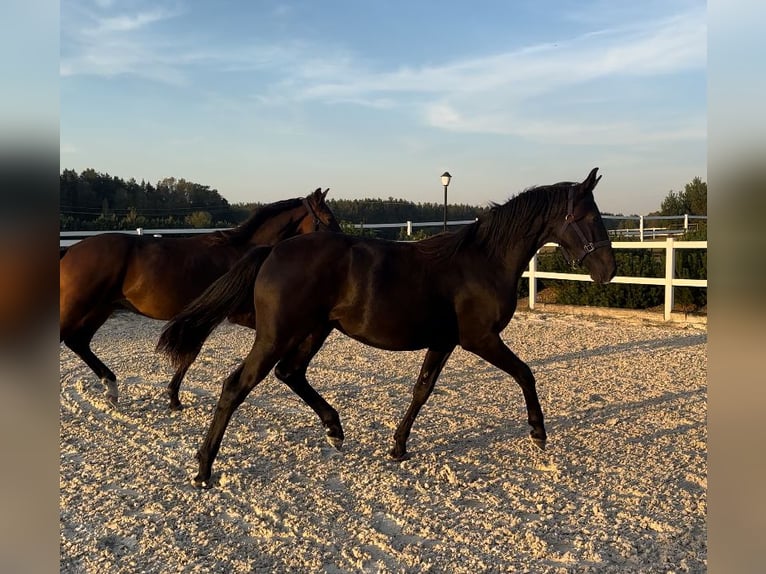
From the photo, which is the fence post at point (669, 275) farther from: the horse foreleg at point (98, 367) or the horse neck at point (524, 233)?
the horse foreleg at point (98, 367)

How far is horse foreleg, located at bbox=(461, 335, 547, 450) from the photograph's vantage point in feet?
12.7

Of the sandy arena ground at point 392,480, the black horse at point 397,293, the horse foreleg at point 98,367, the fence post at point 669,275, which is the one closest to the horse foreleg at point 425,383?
the black horse at point 397,293

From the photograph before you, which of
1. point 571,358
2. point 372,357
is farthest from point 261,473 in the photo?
point 571,358

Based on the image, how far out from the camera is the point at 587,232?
3.98m

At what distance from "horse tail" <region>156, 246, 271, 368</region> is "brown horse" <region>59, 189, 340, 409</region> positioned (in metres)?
0.95

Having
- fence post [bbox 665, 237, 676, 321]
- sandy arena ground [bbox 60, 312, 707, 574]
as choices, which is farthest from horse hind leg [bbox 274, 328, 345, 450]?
fence post [bbox 665, 237, 676, 321]

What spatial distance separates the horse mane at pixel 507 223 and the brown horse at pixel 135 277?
1.88m

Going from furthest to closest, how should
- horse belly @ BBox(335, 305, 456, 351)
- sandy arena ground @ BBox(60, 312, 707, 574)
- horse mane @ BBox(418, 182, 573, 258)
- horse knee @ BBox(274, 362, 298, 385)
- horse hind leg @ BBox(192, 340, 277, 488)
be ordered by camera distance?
1. horse knee @ BBox(274, 362, 298, 385)
2. horse mane @ BBox(418, 182, 573, 258)
3. horse belly @ BBox(335, 305, 456, 351)
4. horse hind leg @ BBox(192, 340, 277, 488)
5. sandy arena ground @ BBox(60, 312, 707, 574)

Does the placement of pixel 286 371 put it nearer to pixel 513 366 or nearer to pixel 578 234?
pixel 513 366

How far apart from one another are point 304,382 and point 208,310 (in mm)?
929

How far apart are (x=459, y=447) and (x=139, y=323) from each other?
29.6ft

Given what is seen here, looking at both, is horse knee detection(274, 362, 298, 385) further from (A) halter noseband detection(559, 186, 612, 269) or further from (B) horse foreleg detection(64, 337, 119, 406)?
(A) halter noseband detection(559, 186, 612, 269)
